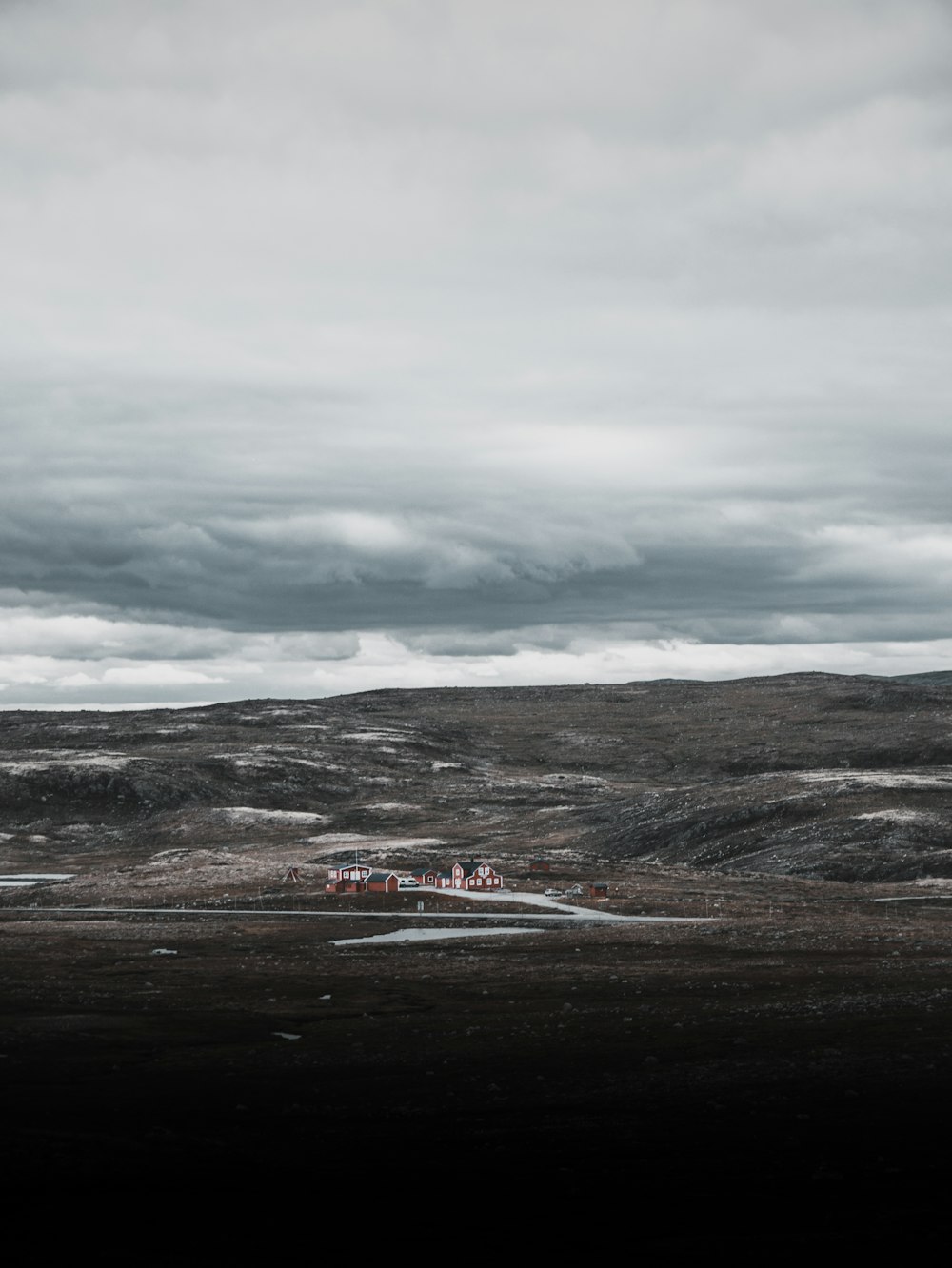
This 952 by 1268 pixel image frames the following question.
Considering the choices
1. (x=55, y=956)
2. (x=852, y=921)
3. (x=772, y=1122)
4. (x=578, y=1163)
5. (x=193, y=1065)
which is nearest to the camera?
(x=578, y=1163)

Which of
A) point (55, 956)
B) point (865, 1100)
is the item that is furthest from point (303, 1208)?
point (55, 956)

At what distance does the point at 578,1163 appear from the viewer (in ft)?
132

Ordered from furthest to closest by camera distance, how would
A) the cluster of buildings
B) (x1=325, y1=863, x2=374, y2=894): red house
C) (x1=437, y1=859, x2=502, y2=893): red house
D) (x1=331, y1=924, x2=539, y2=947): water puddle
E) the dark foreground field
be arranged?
(x1=437, y1=859, x2=502, y2=893): red house → the cluster of buildings → (x1=325, y1=863, x2=374, y2=894): red house → (x1=331, y1=924, x2=539, y2=947): water puddle → the dark foreground field

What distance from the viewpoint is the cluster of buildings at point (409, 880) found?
161 m

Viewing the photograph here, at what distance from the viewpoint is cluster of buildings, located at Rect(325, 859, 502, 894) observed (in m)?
161

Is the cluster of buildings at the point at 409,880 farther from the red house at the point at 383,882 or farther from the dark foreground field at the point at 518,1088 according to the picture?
the dark foreground field at the point at 518,1088

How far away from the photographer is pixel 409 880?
165375 mm

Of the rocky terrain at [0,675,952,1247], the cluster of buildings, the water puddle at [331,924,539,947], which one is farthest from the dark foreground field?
the cluster of buildings

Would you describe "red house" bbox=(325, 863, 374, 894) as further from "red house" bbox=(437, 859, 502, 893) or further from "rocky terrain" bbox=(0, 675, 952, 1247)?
"rocky terrain" bbox=(0, 675, 952, 1247)

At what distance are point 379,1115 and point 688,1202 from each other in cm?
1437

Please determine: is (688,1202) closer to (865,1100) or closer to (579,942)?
(865,1100)

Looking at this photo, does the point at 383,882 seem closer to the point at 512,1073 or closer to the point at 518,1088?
the point at 512,1073

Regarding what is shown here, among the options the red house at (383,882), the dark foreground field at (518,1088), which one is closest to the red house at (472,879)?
the red house at (383,882)

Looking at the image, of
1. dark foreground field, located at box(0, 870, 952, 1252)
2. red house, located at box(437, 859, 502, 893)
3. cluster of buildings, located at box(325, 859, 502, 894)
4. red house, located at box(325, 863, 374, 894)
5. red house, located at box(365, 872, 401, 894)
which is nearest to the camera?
dark foreground field, located at box(0, 870, 952, 1252)
